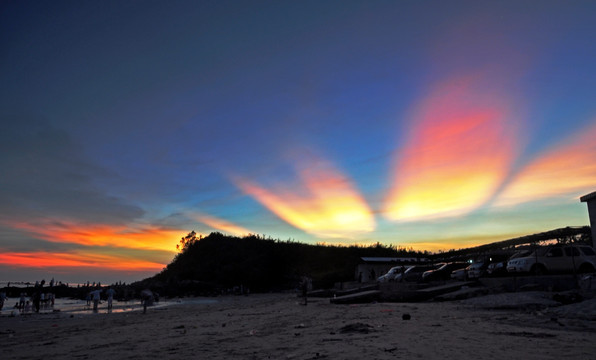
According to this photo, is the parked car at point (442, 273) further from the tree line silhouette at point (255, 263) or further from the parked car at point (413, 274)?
the tree line silhouette at point (255, 263)

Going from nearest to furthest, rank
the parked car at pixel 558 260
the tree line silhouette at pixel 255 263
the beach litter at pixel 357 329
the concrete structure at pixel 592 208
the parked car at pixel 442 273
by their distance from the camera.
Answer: the beach litter at pixel 357 329, the concrete structure at pixel 592 208, the parked car at pixel 558 260, the parked car at pixel 442 273, the tree line silhouette at pixel 255 263

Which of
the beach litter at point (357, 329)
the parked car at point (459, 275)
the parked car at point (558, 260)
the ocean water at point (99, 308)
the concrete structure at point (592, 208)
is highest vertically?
the concrete structure at point (592, 208)

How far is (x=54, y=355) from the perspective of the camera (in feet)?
30.3

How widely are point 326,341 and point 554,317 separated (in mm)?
6778

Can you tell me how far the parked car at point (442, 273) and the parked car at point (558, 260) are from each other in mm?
11676

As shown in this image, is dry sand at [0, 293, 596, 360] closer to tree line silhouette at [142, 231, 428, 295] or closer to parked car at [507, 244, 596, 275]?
parked car at [507, 244, 596, 275]

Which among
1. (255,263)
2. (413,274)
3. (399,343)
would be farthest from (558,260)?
(255,263)

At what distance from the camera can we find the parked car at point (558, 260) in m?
21.2

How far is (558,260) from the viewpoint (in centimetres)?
2159

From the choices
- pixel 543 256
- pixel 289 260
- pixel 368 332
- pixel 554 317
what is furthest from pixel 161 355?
pixel 289 260

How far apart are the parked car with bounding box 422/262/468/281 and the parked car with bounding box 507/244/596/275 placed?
1168 centimetres

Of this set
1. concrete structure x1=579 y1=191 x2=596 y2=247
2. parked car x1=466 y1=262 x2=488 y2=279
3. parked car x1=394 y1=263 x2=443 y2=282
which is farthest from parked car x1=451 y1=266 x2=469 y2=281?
concrete structure x1=579 y1=191 x2=596 y2=247

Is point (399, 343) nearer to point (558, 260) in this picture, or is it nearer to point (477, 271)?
point (558, 260)

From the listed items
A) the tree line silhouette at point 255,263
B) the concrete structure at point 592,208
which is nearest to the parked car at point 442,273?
the concrete structure at point 592,208
